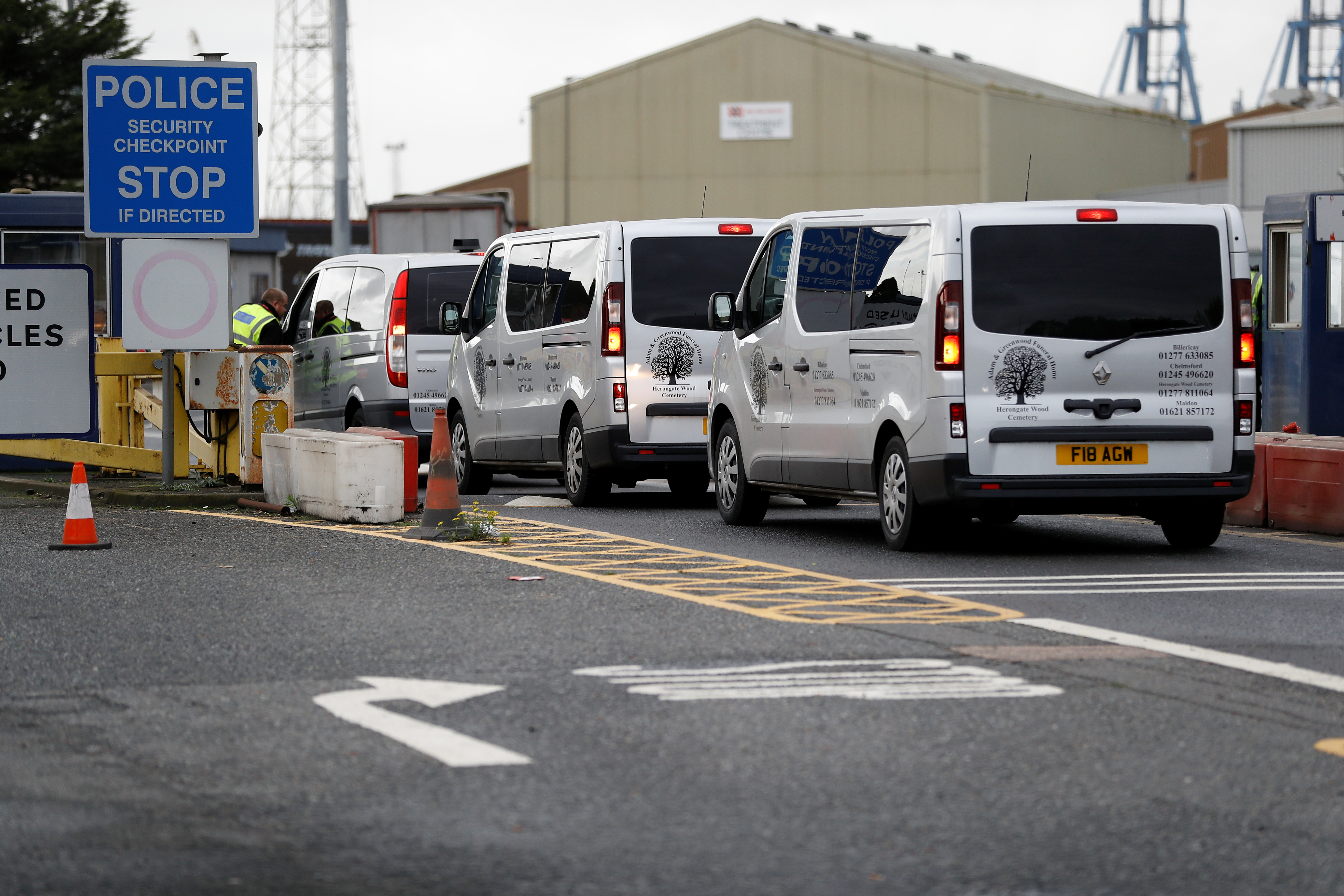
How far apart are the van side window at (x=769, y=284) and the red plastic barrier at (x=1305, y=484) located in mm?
3633

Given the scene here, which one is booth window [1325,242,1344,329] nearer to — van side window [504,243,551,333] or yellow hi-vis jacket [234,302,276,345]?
van side window [504,243,551,333]

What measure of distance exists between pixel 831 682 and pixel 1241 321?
5195 mm

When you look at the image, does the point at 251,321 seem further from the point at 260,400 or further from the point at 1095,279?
the point at 1095,279

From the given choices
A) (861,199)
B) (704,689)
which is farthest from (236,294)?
(704,689)

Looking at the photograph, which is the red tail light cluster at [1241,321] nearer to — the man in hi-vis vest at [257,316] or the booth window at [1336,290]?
the booth window at [1336,290]

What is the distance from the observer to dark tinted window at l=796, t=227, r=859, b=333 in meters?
11.7

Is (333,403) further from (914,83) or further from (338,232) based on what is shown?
(914,83)

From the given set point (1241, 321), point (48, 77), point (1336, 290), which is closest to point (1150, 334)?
point (1241, 321)

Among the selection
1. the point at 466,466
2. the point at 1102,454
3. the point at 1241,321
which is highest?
the point at 1241,321

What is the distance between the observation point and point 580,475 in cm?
1452

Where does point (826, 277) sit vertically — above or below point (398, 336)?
above

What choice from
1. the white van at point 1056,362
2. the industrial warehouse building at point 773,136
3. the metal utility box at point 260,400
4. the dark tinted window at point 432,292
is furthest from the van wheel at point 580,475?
the industrial warehouse building at point 773,136

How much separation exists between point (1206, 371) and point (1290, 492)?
2.72 m

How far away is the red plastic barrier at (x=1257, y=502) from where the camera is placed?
13.5 meters
